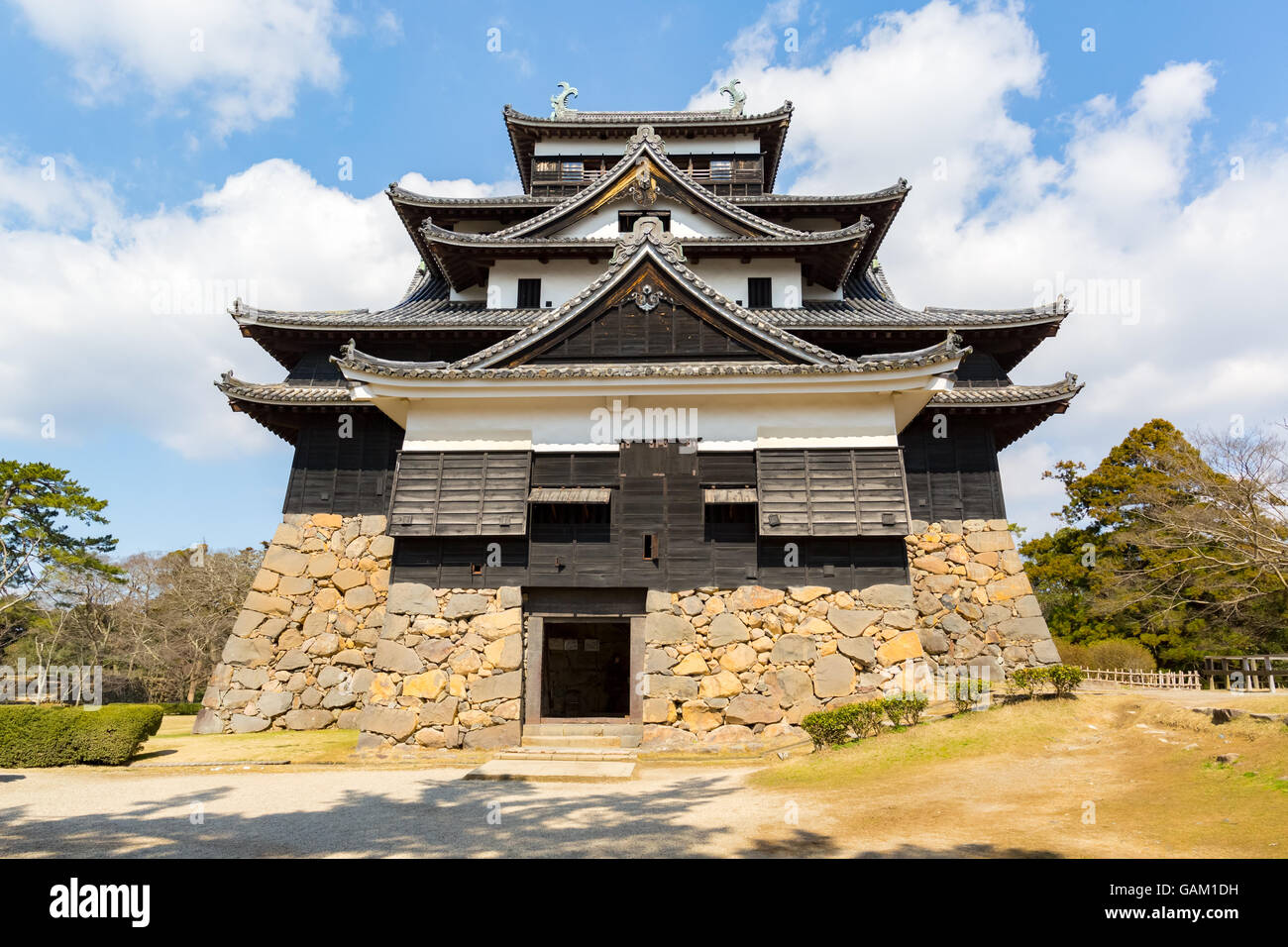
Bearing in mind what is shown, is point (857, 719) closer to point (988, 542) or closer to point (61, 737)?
point (988, 542)

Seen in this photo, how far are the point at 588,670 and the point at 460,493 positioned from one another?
9470 mm

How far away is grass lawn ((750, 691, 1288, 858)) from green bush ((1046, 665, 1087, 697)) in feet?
1.06

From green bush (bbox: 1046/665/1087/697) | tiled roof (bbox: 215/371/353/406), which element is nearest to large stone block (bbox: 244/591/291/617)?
tiled roof (bbox: 215/371/353/406)

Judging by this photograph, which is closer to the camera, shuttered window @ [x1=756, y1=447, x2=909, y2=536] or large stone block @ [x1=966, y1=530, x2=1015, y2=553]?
shuttered window @ [x1=756, y1=447, x2=909, y2=536]

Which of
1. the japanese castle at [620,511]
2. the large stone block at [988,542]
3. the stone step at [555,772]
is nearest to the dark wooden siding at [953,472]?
the japanese castle at [620,511]

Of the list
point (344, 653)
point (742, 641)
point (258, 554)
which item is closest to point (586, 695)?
point (344, 653)

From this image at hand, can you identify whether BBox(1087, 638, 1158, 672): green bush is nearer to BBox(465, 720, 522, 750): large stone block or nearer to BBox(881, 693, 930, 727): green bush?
BBox(881, 693, 930, 727): green bush

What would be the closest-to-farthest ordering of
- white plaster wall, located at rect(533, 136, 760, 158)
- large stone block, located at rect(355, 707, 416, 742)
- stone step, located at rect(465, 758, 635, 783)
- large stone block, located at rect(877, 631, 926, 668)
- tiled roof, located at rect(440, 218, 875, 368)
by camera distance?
stone step, located at rect(465, 758, 635, 783)
large stone block, located at rect(877, 631, 926, 668)
large stone block, located at rect(355, 707, 416, 742)
tiled roof, located at rect(440, 218, 875, 368)
white plaster wall, located at rect(533, 136, 760, 158)

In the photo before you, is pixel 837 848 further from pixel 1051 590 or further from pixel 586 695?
pixel 1051 590

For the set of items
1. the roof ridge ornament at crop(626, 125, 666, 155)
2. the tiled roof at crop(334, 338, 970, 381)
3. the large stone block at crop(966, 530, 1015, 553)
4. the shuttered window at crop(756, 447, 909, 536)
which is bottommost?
the large stone block at crop(966, 530, 1015, 553)

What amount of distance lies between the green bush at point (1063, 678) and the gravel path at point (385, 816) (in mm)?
6197

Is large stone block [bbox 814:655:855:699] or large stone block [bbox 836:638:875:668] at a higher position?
large stone block [bbox 836:638:875:668]

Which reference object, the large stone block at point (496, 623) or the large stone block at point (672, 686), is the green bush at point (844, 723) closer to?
the large stone block at point (672, 686)

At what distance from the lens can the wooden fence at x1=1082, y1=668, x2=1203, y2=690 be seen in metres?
25.8
